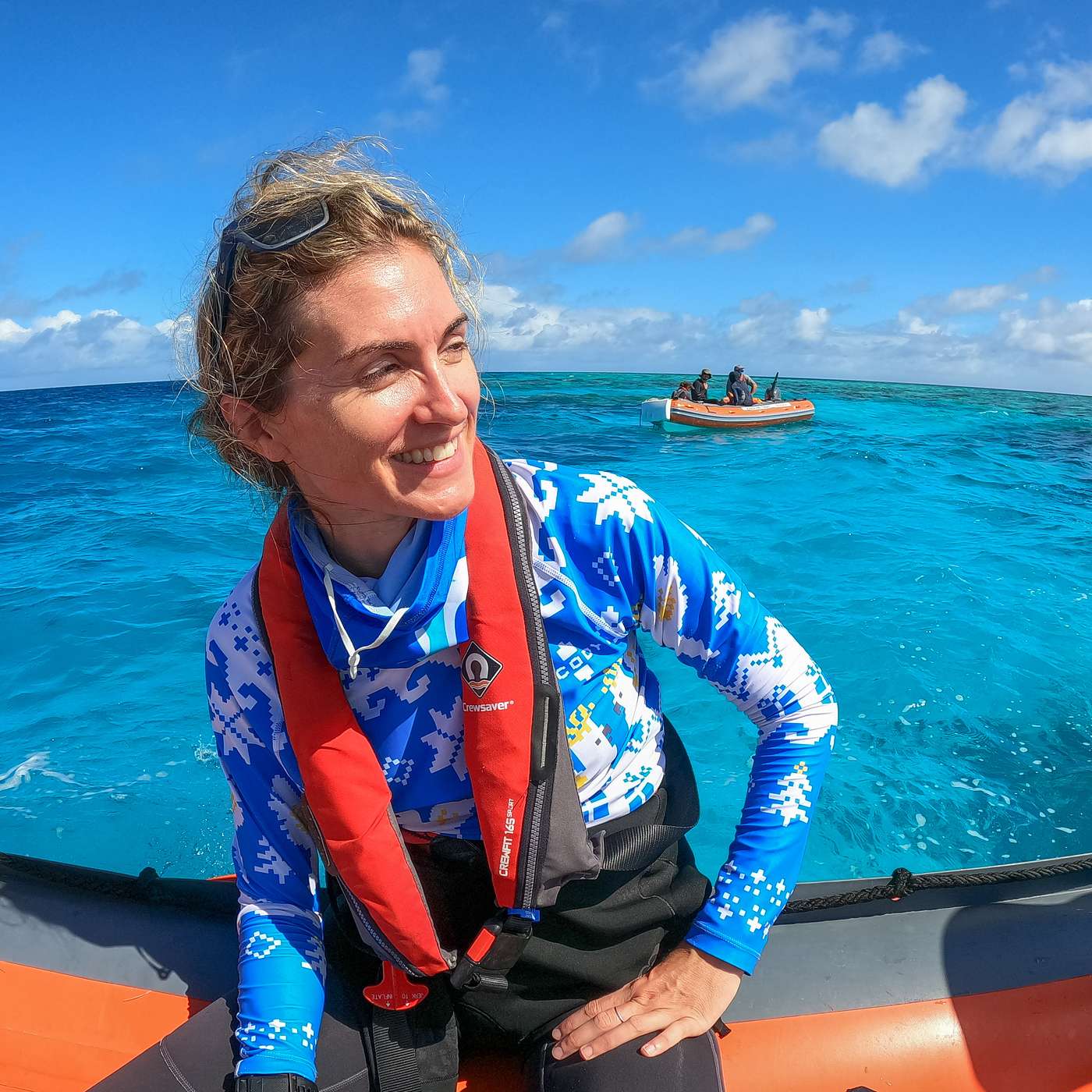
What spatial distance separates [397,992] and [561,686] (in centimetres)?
66

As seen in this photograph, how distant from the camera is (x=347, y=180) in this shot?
4.29 ft

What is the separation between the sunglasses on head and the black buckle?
1.09m

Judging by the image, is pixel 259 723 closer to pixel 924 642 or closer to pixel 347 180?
pixel 347 180

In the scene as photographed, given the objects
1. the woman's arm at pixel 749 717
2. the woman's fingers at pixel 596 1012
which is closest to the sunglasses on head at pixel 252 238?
the woman's arm at pixel 749 717

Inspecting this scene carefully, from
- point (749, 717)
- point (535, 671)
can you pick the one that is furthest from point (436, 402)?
point (749, 717)

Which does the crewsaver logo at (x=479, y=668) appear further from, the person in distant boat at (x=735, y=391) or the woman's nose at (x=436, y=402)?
the person in distant boat at (x=735, y=391)

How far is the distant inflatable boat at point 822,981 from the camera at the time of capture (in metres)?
1.67

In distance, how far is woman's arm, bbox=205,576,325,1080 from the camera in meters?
1.43

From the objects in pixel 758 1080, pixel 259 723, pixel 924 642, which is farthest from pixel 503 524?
pixel 924 642

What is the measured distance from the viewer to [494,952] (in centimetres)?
140

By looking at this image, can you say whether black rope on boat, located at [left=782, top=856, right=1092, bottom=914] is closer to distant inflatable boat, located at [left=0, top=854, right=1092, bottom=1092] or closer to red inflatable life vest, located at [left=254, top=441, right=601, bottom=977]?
distant inflatable boat, located at [left=0, top=854, right=1092, bottom=1092]

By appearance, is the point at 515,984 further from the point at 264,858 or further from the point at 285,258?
the point at 285,258

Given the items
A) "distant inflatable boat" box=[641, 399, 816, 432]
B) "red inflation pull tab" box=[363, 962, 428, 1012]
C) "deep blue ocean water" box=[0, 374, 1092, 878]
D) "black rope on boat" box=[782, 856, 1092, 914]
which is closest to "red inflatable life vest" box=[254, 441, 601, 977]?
"red inflation pull tab" box=[363, 962, 428, 1012]

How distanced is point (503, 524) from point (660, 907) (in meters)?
0.79
